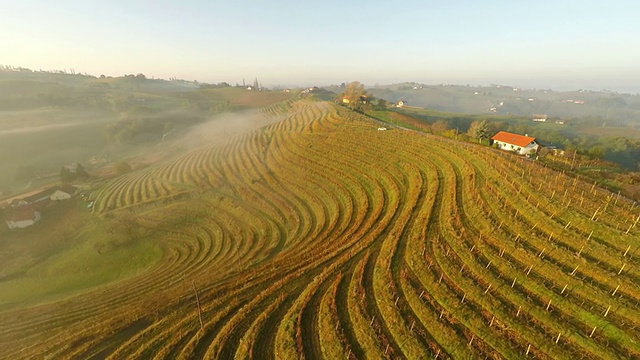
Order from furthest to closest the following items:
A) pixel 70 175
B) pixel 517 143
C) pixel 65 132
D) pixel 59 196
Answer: pixel 65 132 → pixel 70 175 → pixel 59 196 → pixel 517 143

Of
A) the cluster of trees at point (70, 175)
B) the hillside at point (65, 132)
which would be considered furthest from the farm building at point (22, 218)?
the hillside at point (65, 132)

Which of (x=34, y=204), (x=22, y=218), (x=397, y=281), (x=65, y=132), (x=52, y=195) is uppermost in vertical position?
(x=65, y=132)

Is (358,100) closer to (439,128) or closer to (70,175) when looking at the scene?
(439,128)

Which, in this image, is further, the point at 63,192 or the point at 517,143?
the point at 63,192

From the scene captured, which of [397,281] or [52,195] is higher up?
[397,281]

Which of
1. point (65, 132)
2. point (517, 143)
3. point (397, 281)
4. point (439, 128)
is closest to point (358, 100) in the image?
point (439, 128)

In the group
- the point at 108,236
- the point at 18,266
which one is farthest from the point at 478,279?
the point at 18,266

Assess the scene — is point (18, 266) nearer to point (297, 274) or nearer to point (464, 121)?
point (297, 274)

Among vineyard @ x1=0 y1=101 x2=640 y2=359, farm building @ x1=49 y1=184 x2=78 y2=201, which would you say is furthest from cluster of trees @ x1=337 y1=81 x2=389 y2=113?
farm building @ x1=49 y1=184 x2=78 y2=201
